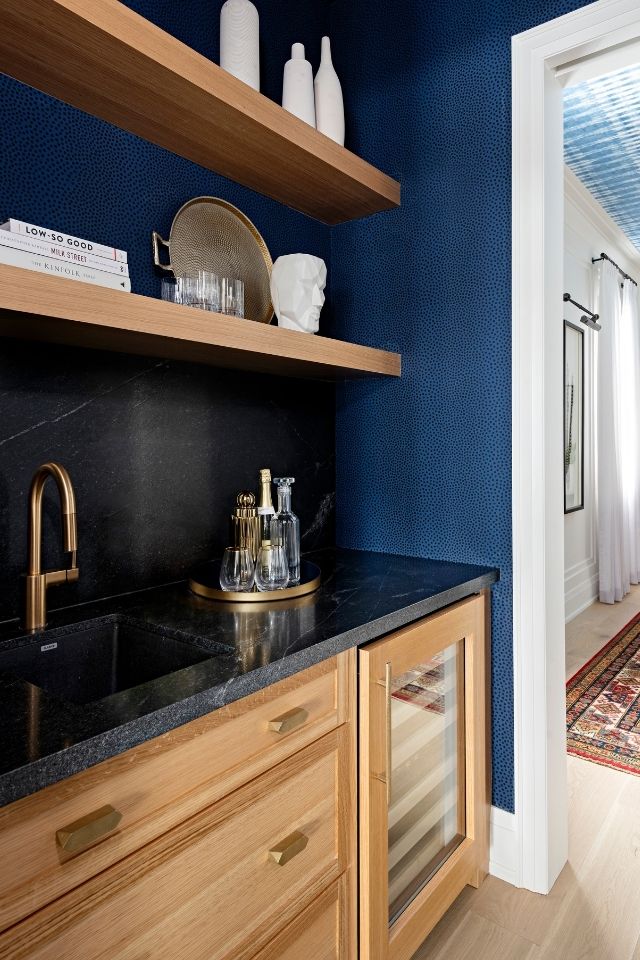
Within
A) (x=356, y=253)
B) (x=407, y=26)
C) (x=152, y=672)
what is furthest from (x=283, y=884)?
(x=407, y=26)

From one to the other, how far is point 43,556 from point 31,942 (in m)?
0.77

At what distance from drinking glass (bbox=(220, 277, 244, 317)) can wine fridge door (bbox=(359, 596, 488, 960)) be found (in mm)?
822

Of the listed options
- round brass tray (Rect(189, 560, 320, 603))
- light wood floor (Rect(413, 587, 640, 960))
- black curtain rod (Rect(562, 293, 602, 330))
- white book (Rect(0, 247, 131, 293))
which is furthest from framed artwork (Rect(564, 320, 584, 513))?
white book (Rect(0, 247, 131, 293))

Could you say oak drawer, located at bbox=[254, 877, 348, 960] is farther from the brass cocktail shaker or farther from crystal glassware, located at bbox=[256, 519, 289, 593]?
the brass cocktail shaker

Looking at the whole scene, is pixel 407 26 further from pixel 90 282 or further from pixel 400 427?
pixel 90 282

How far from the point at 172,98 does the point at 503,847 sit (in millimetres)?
2060

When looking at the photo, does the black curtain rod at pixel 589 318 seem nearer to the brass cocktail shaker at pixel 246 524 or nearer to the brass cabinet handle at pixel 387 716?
the brass cocktail shaker at pixel 246 524

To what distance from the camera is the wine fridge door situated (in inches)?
48.7

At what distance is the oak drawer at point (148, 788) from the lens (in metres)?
0.70

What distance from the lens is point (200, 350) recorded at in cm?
144

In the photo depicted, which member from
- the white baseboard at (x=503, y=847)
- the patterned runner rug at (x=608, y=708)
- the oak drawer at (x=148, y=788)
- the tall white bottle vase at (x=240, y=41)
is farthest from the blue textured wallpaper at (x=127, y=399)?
the patterned runner rug at (x=608, y=708)

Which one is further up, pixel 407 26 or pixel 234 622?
pixel 407 26

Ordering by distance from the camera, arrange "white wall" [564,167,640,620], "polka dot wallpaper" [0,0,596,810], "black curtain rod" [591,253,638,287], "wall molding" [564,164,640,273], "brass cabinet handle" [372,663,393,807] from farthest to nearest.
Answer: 1. "black curtain rod" [591,253,638,287]
2. "white wall" [564,167,640,620]
3. "wall molding" [564,164,640,273]
4. "polka dot wallpaper" [0,0,596,810]
5. "brass cabinet handle" [372,663,393,807]

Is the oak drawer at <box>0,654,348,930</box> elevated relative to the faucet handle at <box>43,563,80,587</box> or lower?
lower
